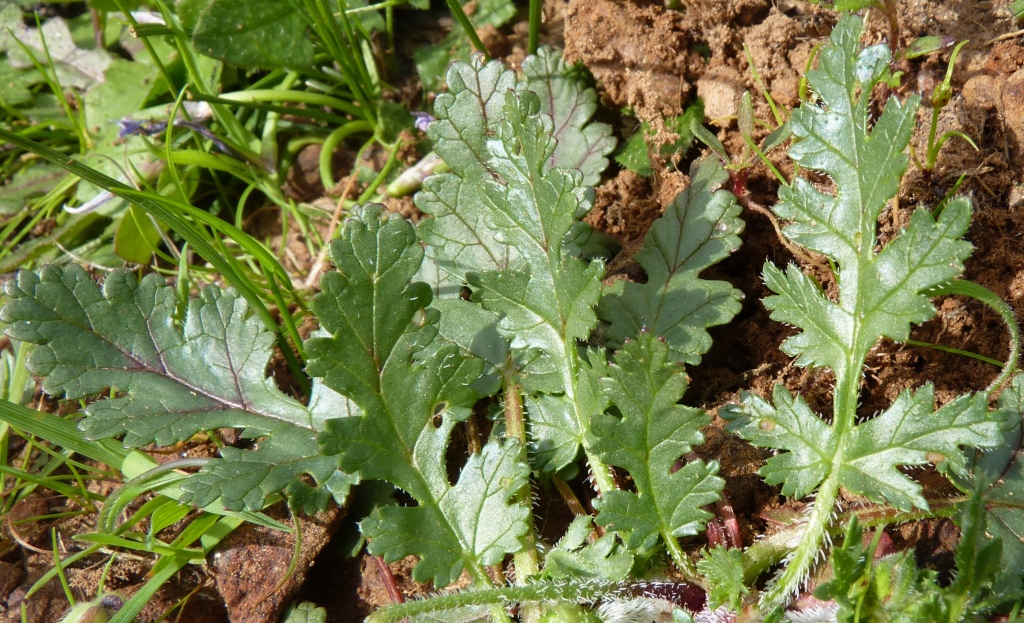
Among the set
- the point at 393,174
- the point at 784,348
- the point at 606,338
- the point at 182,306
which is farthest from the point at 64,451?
the point at 784,348

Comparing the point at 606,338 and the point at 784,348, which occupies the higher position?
the point at 784,348

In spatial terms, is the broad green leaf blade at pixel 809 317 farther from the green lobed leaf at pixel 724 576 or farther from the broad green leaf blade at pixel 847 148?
the green lobed leaf at pixel 724 576

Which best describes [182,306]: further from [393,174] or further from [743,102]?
[743,102]

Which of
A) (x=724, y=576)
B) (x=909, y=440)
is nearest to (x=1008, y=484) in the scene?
(x=909, y=440)

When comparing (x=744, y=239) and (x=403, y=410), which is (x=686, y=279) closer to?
(x=744, y=239)

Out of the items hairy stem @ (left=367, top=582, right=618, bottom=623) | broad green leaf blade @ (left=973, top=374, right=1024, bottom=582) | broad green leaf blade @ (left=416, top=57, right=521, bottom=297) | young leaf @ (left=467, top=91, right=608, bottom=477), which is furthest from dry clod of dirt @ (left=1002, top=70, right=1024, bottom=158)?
hairy stem @ (left=367, top=582, right=618, bottom=623)

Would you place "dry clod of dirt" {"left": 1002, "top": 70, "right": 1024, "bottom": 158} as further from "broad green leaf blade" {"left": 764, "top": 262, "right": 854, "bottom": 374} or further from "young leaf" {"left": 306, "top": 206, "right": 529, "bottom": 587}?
"young leaf" {"left": 306, "top": 206, "right": 529, "bottom": 587}
